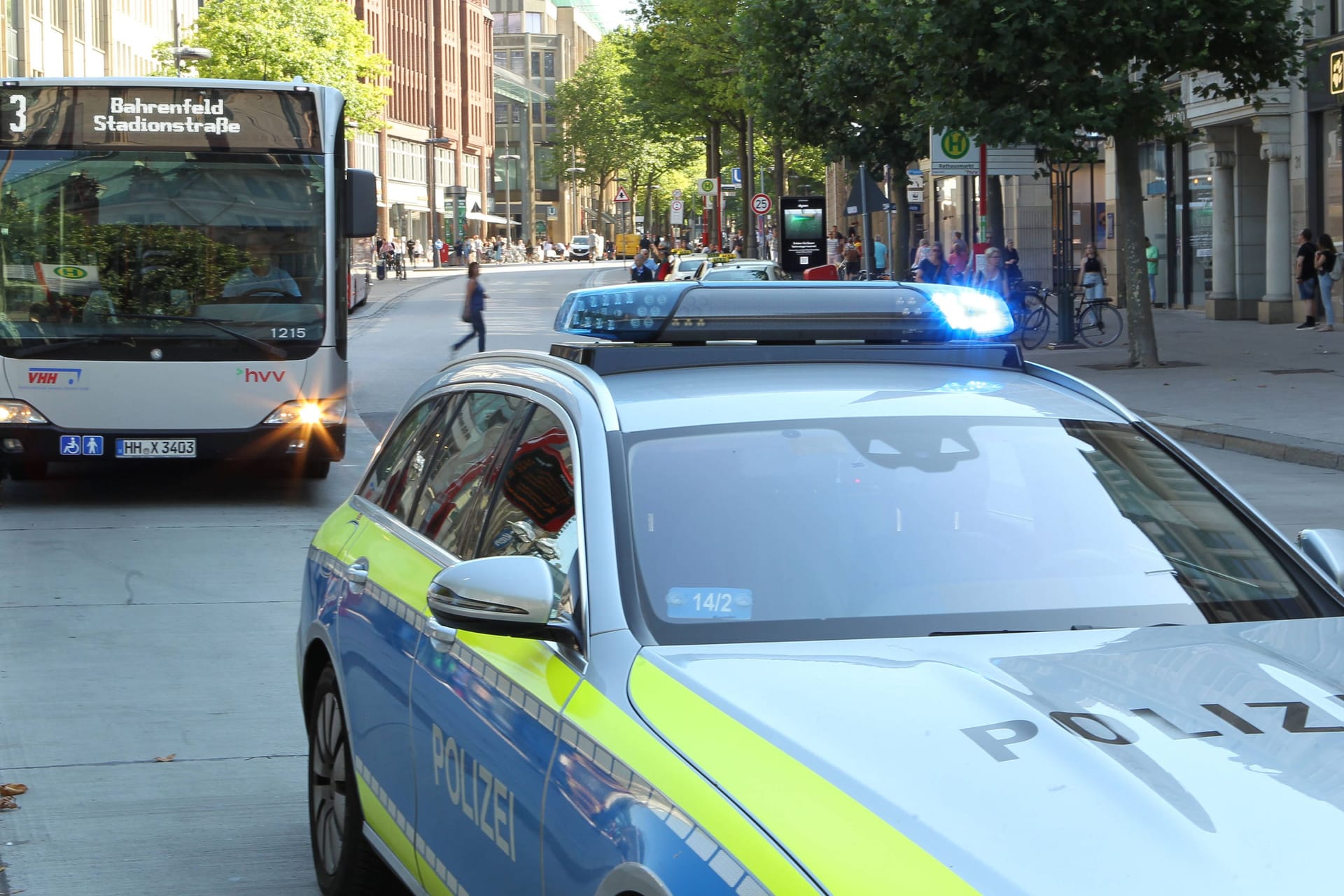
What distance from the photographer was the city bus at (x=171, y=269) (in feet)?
41.3

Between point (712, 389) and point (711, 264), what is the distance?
42837 millimetres

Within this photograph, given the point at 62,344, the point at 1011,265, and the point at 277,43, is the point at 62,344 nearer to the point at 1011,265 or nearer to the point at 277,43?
the point at 1011,265

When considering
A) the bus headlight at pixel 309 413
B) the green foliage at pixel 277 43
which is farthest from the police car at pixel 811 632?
the green foliage at pixel 277 43

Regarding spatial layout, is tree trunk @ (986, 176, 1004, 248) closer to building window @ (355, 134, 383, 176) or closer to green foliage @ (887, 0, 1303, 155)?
green foliage @ (887, 0, 1303, 155)

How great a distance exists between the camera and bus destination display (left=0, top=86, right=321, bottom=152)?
41.5 feet

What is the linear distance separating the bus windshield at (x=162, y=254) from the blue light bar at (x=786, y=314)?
883 centimetres

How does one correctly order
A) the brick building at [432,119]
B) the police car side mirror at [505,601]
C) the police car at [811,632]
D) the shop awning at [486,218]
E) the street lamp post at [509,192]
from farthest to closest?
the street lamp post at [509,192]
the shop awning at [486,218]
the brick building at [432,119]
the police car side mirror at [505,601]
the police car at [811,632]

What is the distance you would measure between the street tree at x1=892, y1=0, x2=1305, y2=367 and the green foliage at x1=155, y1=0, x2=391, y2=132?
157 feet

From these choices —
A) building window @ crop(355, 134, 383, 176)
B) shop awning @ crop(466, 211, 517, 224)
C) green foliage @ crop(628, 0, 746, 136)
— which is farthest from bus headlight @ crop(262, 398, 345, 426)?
shop awning @ crop(466, 211, 517, 224)

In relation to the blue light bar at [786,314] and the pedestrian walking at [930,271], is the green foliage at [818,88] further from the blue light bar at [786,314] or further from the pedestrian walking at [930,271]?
the blue light bar at [786,314]

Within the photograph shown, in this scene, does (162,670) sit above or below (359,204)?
below

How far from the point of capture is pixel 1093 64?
76.0 feet

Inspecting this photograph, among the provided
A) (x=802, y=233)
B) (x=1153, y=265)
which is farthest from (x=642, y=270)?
(x=1153, y=265)

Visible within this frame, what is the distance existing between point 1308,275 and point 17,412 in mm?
23144
